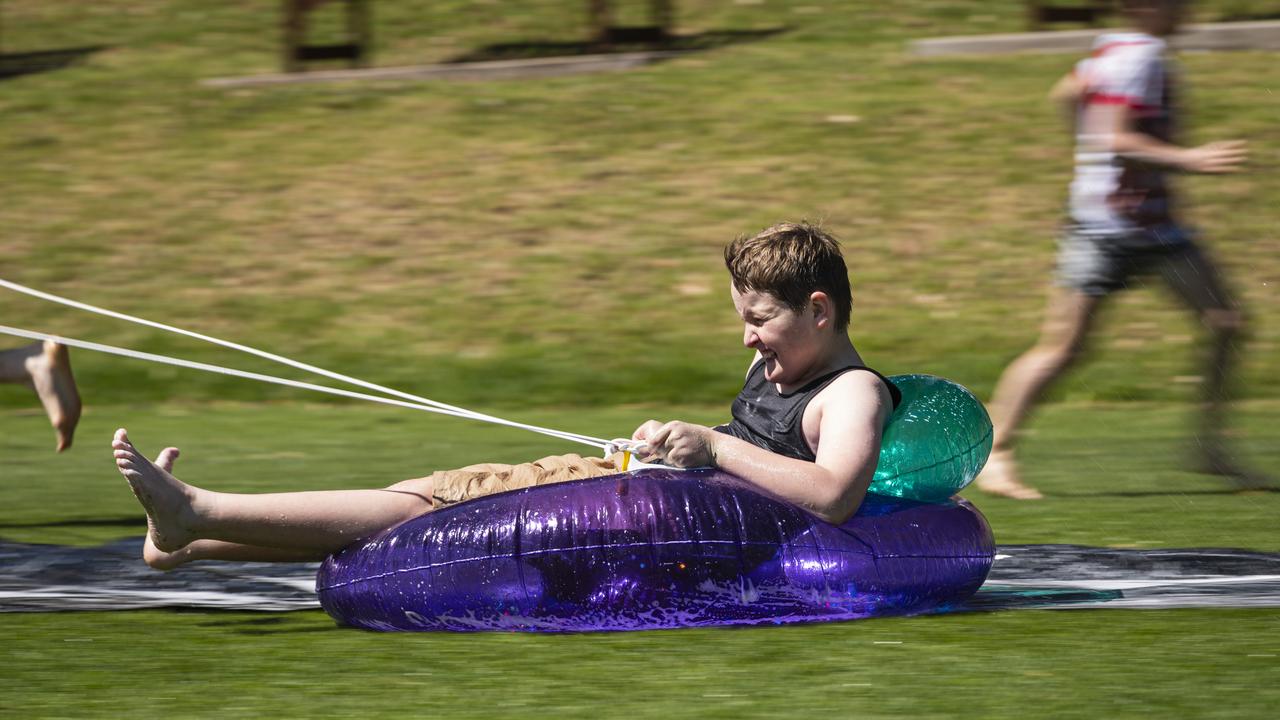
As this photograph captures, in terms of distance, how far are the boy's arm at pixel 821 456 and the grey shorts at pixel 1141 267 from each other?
236 cm

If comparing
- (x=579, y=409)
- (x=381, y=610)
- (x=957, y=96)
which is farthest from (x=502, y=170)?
(x=381, y=610)

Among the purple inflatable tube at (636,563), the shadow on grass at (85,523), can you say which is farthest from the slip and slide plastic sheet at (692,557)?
the shadow on grass at (85,523)

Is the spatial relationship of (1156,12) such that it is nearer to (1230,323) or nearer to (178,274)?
(1230,323)

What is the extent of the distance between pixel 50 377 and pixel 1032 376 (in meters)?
3.52

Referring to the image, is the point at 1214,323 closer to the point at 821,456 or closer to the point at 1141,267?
the point at 1141,267

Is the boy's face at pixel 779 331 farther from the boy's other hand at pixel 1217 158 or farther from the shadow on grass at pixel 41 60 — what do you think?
the shadow on grass at pixel 41 60

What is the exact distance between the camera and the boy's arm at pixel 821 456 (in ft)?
13.7

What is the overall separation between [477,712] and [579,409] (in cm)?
615

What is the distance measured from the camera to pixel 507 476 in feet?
15.4

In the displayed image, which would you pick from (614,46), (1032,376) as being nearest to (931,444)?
(1032,376)

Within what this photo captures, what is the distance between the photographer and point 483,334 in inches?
456

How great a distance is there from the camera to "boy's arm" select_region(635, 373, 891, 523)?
4184 mm

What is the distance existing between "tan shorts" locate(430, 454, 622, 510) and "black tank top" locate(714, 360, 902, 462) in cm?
35

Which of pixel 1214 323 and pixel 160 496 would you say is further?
pixel 1214 323
